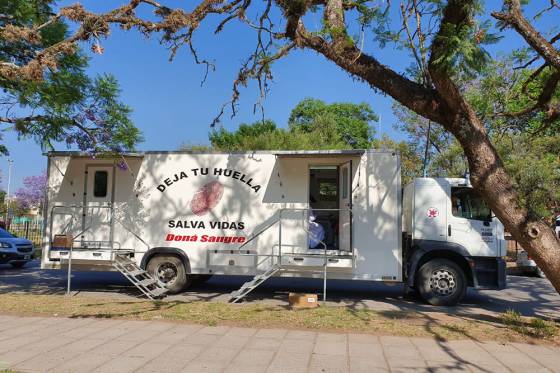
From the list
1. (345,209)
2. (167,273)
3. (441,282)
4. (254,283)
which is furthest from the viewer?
(167,273)

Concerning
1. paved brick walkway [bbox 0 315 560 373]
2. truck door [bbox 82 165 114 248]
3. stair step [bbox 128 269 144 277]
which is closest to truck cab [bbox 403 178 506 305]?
paved brick walkway [bbox 0 315 560 373]

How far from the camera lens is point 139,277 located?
1063 cm

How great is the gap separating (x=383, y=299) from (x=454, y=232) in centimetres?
226

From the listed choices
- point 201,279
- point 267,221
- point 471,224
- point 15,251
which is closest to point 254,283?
point 267,221

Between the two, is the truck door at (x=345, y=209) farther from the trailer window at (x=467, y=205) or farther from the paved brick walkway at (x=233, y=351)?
the paved brick walkway at (x=233, y=351)

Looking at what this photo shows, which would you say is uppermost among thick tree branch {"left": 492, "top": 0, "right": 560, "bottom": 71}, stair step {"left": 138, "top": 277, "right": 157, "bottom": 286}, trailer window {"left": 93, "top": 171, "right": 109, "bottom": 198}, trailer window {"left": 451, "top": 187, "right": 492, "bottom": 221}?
thick tree branch {"left": 492, "top": 0, "right": 560, "bottom": 71}

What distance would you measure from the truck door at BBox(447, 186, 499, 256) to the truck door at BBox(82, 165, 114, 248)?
750 cm

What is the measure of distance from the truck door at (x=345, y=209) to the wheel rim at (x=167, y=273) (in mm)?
3730

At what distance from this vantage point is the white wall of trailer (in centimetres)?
1023

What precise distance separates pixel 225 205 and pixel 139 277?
7.93 ft

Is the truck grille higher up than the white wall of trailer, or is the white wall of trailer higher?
the white wall of trailer

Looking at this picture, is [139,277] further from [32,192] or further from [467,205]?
[32,192]

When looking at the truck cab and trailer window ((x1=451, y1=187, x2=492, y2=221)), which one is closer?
the truck cab

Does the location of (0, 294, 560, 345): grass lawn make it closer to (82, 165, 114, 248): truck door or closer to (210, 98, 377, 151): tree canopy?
(82, 165, 114, 248): truck door
